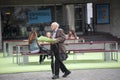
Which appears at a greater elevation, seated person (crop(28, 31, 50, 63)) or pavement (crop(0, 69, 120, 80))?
seated person (crop(28, 31, 50, 63))

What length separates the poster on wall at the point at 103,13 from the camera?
38.0 m

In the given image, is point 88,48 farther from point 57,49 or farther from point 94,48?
point 57,49

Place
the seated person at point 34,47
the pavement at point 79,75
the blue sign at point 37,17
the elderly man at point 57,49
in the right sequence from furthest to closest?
the blue sign at point 37,17
the seated person at point 34,47
the pavement at point 79,75
the elderly man at point 57,49

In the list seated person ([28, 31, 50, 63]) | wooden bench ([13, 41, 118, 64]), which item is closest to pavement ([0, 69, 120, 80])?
seated person ([28, 31, 50, 63])

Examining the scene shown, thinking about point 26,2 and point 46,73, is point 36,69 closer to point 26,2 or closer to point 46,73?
point 46,73

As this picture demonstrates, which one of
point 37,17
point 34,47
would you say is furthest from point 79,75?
point 37,17

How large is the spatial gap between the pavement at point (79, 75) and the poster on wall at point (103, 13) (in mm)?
21709

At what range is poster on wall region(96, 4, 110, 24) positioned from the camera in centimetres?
3797

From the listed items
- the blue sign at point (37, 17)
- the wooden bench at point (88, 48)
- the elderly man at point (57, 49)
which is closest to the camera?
the elderly man at point (57, 49)

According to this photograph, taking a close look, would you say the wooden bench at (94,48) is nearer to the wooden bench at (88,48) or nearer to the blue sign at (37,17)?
the wooden bench at (88,48)

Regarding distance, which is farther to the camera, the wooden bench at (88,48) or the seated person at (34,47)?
the wooden bench at (88,48)

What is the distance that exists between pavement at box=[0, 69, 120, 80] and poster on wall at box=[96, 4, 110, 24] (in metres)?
21.7

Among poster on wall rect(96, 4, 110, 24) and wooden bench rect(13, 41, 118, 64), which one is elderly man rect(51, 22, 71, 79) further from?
poster on wall rect(96, 4, 110, 24)

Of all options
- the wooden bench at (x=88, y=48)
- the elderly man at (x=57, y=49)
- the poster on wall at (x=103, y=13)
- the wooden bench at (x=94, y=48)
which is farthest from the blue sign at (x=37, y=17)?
the elderly man at (x=57, y=49)
